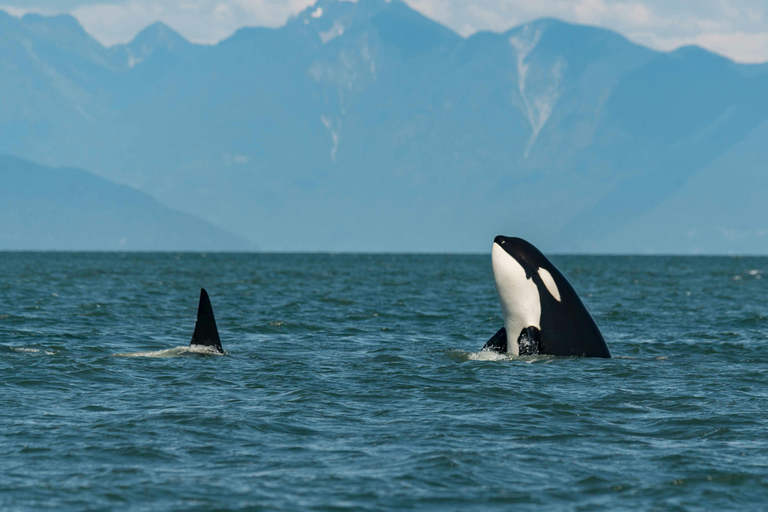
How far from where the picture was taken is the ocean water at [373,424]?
31.3ft

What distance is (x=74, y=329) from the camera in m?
24.9

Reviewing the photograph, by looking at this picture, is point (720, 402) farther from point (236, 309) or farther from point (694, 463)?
point (236, 309)

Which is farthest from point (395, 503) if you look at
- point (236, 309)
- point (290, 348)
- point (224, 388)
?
point (236, 309)

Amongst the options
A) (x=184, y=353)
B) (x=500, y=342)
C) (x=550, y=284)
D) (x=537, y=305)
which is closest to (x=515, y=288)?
(x=537, y=305)

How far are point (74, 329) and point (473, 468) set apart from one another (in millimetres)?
16884

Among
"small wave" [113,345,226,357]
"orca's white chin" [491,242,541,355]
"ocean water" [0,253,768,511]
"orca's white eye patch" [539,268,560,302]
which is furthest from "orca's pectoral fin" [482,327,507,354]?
"small wave" [113,345,226,357]

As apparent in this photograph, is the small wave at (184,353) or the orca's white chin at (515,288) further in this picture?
the small wave at (184,353)

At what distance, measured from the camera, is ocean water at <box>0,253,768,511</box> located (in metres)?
9.53

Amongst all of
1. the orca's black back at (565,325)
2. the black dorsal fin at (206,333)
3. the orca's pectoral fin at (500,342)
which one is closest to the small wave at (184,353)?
the black dorsal fin at (206,333)

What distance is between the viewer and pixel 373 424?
12.6 m

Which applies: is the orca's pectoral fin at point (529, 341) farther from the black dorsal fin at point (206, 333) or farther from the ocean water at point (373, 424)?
the black dorsal fin at point (206, 333)

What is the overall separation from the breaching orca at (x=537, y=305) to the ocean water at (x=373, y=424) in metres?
0.34

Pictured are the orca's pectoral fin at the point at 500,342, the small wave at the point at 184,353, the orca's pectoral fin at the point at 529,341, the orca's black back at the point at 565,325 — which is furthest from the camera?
the small wave at the point at 184,353

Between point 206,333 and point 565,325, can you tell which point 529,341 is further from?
point 206,333
